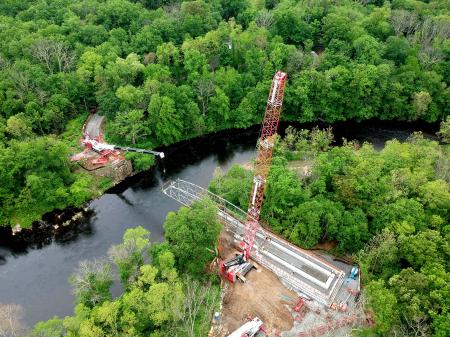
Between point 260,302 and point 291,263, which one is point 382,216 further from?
point 260,302

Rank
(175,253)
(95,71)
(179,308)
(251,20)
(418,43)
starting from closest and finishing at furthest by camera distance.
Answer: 1. (179,308)
2. (175,253)
3. (95,71)
4. (418,43)
5. (251,20)

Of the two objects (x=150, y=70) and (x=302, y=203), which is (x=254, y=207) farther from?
(x=150, y=70)

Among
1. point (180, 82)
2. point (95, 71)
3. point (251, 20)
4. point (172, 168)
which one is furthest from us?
point (251, 20)

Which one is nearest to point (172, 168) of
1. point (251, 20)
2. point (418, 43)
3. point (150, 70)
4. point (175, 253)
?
point (150, 70)

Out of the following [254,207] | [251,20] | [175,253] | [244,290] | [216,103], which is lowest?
[244,290]

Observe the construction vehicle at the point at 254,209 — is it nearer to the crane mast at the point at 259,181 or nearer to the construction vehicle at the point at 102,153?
the crane mast at the point at 259,181

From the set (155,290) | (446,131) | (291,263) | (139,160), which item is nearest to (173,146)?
(139,160)

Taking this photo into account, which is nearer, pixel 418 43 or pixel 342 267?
pixel 342 267

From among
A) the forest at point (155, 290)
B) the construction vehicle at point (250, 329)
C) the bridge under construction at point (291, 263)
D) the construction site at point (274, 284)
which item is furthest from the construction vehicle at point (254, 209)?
the construction vehicle at point (250, 329)
